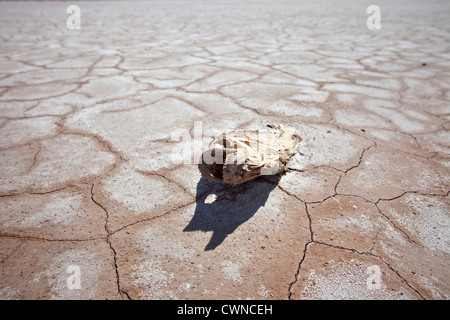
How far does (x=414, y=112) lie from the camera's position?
1.72 metres

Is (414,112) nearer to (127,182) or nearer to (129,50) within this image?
(127,182)

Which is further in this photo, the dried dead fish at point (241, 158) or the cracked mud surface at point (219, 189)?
the dried dead fish at point (241, 158)

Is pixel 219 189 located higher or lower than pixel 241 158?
lower

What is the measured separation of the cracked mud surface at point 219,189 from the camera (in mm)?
771

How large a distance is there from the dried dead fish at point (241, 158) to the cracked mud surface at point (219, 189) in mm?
89

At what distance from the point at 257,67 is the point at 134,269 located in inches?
87.9

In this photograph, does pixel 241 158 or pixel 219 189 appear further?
pixel 219 189

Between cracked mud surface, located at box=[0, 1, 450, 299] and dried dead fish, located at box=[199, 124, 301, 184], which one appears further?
dried dead fish, located at box=[199, 124, 301, 184]

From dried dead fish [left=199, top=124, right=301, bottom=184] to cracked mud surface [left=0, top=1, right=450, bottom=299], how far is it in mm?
89

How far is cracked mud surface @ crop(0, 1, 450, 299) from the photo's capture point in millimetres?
771

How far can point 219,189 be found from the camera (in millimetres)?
1067

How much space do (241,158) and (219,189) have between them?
0.64 feet

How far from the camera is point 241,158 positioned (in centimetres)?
94
